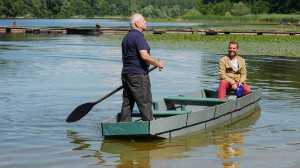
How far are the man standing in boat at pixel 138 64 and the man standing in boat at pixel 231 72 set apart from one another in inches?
125

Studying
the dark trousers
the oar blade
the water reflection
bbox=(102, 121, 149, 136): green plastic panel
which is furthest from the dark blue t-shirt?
the oar blade

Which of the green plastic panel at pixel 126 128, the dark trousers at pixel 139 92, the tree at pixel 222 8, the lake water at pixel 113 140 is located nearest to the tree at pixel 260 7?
the tree at pixel 222 8

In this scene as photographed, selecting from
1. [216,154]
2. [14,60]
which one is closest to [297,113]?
[216,154]

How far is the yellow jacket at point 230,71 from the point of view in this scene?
38.0 feet

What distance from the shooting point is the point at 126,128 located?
28.5 ft

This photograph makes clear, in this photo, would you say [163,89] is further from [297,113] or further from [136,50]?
[136,50]

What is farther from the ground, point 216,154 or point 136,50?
point 136,50

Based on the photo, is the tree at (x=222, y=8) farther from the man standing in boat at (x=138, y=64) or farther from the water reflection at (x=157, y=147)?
the man standing in boat at (x=138, y=64)

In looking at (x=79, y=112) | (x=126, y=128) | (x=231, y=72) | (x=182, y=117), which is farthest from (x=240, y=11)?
(x=126, y=128)

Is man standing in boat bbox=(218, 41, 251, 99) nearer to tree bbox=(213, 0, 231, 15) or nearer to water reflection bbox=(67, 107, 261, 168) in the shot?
water reflection bbox=(67, 107, 261, 168)

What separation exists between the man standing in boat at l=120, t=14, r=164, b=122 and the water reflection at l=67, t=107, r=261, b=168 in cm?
57

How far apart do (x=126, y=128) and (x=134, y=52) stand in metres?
1.34

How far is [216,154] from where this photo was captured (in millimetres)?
8109

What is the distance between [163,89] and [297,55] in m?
17.3
